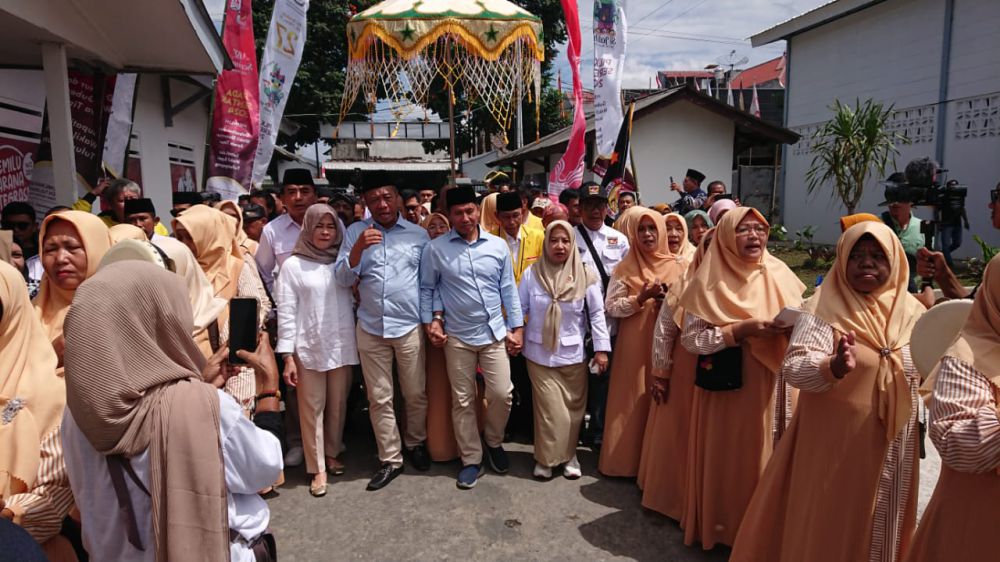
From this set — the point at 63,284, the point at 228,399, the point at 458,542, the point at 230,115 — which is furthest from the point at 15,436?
the point at 230,115

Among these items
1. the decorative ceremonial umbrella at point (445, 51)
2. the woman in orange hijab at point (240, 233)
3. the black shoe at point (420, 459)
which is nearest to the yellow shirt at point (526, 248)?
the decorative ceremonial umbrella at point (445, 51)

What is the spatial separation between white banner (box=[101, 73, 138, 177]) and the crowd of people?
155 centimetres

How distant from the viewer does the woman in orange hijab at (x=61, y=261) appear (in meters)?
2.68

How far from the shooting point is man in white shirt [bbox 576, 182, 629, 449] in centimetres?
443

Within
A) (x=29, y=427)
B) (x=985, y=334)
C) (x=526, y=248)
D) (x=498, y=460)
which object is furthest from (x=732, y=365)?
(x=29, y=427)

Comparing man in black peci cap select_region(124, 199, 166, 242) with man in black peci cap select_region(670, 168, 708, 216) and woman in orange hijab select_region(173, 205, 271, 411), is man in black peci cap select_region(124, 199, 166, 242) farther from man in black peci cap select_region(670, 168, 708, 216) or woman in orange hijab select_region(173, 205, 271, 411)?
man in black peci cap select_region(670, 168, 708, 216)

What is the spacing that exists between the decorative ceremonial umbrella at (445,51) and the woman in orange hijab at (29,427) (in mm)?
3851

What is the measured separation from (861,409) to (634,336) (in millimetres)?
1682

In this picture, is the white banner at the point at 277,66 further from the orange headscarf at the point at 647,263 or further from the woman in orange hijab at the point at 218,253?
the orange headscarf at the point at 647,263

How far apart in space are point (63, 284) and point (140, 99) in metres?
6.63

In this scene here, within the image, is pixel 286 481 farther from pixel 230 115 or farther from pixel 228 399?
pixel 230 115

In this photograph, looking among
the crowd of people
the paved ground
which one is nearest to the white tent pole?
the crowd of people

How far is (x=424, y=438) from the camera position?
13.8ft

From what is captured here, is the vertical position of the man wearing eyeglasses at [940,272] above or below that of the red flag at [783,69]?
below
